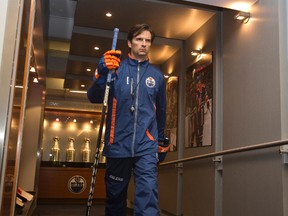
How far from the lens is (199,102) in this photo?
179 inches

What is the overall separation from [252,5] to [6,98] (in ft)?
9.00

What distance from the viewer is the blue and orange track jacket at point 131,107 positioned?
2.20 m

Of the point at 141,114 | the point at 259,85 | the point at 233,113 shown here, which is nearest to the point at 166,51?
the point at 233,113

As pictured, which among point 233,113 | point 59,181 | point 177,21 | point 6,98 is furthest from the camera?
point 59,181

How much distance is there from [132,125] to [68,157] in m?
7.50

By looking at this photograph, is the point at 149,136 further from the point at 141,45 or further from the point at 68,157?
the point at 68,157

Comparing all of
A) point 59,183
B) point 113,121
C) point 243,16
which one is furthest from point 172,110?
point 59,183

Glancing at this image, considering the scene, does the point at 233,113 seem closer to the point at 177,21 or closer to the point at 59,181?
the point at 177,21

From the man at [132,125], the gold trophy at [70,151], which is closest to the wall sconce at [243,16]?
the man at [132,125]

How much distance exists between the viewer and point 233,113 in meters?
3.74

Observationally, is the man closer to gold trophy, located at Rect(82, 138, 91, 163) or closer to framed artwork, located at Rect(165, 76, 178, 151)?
framed artwork, located at Rect(165, 76, 178, 151)

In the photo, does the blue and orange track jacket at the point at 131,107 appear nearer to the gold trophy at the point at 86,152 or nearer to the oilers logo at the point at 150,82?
the oilers logo at the point at 150,82

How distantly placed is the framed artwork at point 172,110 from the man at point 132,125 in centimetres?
302

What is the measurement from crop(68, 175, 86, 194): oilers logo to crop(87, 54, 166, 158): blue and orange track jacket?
6136mm
